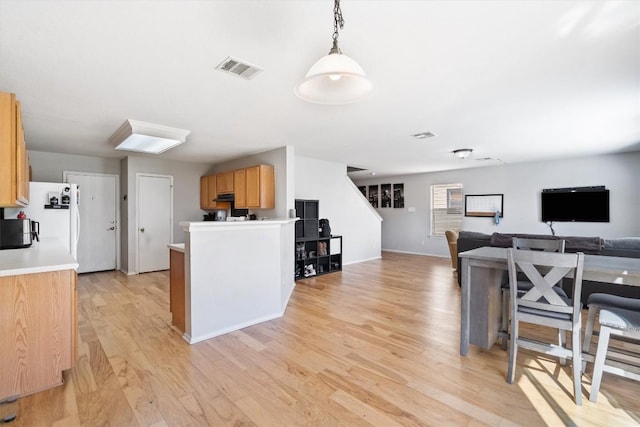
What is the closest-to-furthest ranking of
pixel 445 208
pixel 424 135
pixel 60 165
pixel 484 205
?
1. pixel 424 135
2. pixel 60 165
3. pixel 484 205
4. pixel 445 208

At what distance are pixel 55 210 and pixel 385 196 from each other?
794 centimetres

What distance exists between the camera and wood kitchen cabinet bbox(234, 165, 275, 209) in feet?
16.2

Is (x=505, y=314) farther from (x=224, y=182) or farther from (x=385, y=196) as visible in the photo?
(x=385, y=196)

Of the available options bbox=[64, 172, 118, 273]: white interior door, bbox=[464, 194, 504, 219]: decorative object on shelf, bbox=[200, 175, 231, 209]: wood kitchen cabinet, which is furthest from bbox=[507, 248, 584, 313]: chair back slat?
bbox=[64, 172, 118, 273]: white interior door

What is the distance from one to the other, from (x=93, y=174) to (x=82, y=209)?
71 centimetres

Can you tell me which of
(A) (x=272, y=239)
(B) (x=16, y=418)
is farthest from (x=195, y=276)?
(B) (x=16, y=418)

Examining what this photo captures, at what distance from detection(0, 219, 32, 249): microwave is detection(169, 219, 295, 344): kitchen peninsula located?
4.99 ft

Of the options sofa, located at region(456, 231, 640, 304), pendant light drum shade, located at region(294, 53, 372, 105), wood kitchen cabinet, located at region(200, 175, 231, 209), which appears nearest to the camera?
pendant light drum shade, located at region(294, 53, 372, 105)

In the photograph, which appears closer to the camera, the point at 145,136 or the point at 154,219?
the point at 145,136

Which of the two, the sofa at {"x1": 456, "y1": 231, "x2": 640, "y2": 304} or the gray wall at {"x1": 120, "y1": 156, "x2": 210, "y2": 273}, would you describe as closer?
the sofa at {"x1": 456, "y1": 231, "x2": 640, "y2": 304}

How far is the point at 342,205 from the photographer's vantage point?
6.88 m

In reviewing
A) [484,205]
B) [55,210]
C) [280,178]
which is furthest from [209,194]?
[484,205]

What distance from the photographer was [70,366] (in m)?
2.18

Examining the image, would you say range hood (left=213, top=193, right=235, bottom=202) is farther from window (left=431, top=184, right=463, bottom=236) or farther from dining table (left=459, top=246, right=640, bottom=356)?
window (left=431, top=184, right=463, bottom=236)
